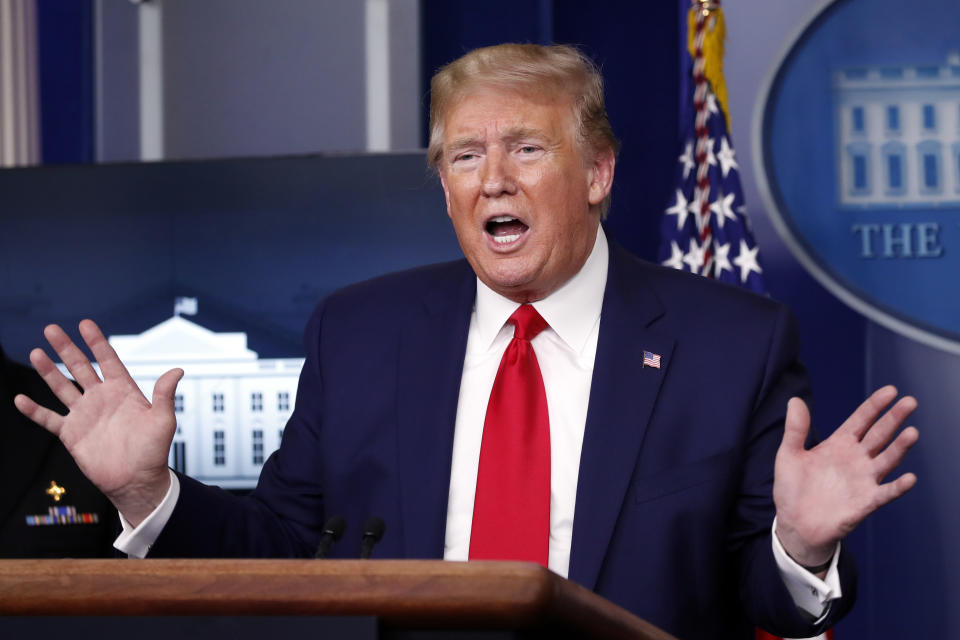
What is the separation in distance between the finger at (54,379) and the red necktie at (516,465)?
0.64 metres

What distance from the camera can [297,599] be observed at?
0.86m

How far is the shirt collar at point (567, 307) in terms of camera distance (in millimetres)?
1938

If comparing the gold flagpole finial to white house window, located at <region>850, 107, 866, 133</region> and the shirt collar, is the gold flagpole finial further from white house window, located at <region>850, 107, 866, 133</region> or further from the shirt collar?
white house window, located at <region>850, 107, 866, 133</region>

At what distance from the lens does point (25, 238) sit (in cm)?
317

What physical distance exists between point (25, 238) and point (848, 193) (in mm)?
2358

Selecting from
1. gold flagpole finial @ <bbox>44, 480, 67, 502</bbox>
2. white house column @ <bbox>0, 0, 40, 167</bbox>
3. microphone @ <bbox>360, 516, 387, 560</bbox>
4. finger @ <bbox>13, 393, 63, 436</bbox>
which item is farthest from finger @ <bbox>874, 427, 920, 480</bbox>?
white house column @ <bbox>0, 0, 40, 167</bbox>

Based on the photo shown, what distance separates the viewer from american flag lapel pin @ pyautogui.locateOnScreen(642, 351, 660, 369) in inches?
72.8

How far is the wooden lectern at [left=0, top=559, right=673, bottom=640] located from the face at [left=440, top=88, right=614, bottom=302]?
42.7 inches

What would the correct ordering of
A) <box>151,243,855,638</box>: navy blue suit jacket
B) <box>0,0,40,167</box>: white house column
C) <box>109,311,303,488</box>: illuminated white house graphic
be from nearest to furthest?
1. <box>151,243,855,638</box>: navy blue suit jacket
2. <box>109,311,303,488</box>: illuminated white house graphic
3. <box>0,0,40,167</box>: white house column

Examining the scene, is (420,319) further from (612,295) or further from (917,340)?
(917,340)

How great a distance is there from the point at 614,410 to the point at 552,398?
12 cm

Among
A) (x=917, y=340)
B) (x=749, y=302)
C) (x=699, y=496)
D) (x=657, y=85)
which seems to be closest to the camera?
(x=699, y=496)

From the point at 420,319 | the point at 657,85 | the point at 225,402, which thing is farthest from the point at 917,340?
the point at 225,402

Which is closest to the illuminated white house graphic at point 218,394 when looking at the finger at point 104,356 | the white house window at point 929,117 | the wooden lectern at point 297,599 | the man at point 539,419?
the man at point 539,419
